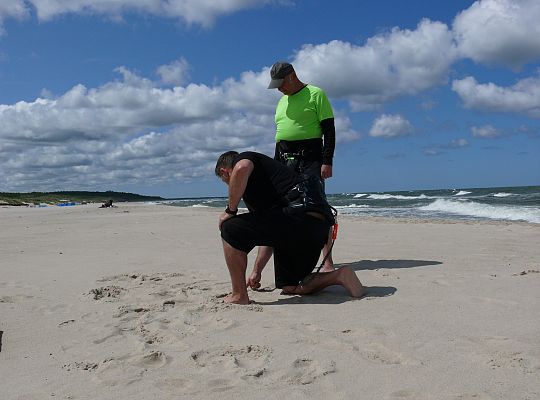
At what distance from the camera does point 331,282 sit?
4.09 meters

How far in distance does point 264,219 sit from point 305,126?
1400 millimetres

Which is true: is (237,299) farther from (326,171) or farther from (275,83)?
(275,83)

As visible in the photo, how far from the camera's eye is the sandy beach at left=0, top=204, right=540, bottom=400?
2.33 m

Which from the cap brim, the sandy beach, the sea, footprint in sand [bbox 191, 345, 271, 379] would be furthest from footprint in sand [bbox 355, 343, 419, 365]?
the sea

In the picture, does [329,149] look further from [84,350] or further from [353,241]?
[353,241]

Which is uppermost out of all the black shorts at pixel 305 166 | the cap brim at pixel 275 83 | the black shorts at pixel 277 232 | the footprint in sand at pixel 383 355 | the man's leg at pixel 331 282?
the cap brim at pixel 275 83

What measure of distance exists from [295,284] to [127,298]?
1.40m

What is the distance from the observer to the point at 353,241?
8.19 metres

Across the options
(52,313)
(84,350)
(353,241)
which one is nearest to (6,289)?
(52,313)

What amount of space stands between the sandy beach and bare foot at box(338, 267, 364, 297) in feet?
0.34

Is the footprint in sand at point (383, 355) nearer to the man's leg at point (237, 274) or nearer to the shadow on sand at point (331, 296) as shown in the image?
the shadow on sand at point (331, 296)

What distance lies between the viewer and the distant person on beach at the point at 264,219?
3.92 metres

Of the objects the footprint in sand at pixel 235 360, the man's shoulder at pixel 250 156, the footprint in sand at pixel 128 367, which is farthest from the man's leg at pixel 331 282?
the footprint in sand at pixel 128 367

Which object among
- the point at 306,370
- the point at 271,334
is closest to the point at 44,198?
the point at 271,334
